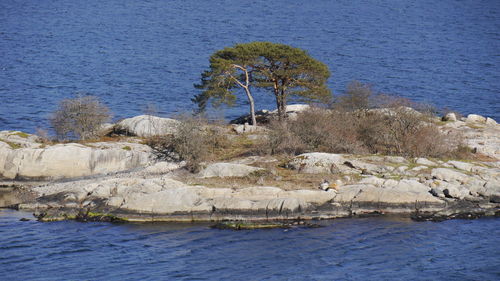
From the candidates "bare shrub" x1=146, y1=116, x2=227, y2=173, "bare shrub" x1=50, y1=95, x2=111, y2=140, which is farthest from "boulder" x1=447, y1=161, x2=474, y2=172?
"bare shrub" x1=50, y1=95, x2=111, y2=140

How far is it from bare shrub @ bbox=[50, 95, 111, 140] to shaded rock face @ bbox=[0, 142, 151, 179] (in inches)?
228

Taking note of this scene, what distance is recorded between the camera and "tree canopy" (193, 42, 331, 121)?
2245 inches

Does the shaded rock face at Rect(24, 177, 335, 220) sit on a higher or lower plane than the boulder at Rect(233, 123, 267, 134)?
lower

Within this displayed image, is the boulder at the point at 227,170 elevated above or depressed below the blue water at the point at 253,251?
above

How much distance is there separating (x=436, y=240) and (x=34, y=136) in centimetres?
3507

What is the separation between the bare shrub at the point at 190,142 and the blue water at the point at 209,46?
5659 mm

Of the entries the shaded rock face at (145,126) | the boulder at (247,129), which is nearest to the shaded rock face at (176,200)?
the shaded rock face at (145,126)

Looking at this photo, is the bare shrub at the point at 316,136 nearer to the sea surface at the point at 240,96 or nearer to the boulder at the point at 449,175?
the boulder at the point at 449,175

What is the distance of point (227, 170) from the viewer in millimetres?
46219

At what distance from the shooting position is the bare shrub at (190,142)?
49.3 meters

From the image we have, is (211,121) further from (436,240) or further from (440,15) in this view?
(440,15)

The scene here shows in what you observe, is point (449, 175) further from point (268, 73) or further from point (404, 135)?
point (268, 73)

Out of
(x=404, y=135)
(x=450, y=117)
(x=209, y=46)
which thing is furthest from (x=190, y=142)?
(x=209, y=46)

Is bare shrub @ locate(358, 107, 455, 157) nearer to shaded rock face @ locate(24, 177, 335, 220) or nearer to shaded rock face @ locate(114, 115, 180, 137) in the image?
shaded rock face @ locate(24, 177, 335, 220)
